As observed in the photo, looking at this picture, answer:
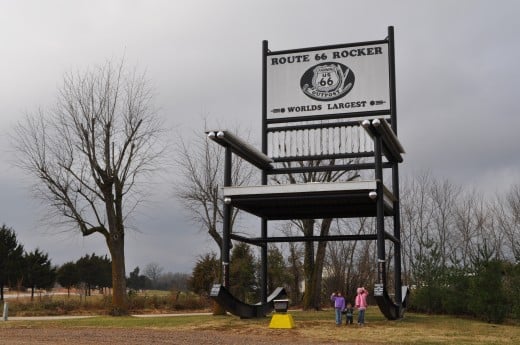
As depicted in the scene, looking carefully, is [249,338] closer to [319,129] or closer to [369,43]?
[319,129]

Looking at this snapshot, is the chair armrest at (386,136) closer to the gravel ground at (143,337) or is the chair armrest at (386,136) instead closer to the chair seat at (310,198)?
the chair seat at (310,198)

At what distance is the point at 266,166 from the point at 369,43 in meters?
3.69

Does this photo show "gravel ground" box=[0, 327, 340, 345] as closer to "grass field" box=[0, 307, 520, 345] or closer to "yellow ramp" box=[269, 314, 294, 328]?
"grass field" box=[0, 307, 520, 345]

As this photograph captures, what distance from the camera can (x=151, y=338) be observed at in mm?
9555

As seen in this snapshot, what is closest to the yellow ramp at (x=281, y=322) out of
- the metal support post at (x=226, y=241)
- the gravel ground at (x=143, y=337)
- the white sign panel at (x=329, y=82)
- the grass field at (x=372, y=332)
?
the grass field at (x=372, y=332)

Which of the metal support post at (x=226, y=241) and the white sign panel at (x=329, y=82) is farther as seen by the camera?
the white sign panel at (x=329, y=82)

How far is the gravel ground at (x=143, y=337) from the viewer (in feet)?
29.4

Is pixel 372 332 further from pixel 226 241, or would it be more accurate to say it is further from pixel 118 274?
pixel 118 274

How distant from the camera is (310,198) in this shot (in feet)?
37.5

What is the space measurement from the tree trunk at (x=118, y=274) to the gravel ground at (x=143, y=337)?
8.77 meters

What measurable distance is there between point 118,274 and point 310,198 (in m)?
10.7

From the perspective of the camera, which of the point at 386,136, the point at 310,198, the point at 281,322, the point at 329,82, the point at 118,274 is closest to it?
the point at 281,322

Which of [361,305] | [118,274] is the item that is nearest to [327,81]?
[361,305]

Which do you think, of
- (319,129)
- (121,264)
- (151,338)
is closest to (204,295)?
(121,264)
